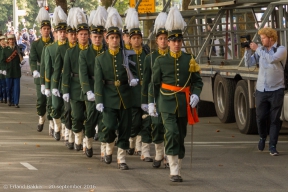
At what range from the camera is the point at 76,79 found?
15.2 metres

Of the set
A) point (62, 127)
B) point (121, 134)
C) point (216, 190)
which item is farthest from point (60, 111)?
point (216, 190)

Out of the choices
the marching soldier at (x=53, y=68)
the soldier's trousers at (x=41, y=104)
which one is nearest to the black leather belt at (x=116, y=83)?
the marching soldier at (x=53, y=68)

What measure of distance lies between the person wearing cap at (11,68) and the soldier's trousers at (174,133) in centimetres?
1379

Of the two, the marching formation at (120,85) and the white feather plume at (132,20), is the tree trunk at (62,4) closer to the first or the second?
the marching formation at (120,85)

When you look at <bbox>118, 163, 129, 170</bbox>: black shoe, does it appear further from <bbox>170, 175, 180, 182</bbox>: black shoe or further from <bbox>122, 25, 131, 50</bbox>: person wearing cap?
<bbox>122, 25, 131, 50</bbox>: person wearing cap

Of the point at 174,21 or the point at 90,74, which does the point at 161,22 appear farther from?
the point at 90,74

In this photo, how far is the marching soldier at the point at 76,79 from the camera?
15047 mm

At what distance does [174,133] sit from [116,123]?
158cm

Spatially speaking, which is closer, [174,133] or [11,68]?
[174,133]

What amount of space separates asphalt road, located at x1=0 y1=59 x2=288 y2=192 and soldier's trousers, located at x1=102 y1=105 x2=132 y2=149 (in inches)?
17.0

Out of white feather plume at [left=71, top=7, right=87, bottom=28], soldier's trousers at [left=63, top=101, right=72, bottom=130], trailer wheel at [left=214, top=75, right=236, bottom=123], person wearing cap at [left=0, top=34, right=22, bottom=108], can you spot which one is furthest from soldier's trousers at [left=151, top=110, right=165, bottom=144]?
person wearing cap at [left=0, top=34, right=22, bottom=108]

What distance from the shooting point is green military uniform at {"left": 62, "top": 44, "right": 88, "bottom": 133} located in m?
15.0

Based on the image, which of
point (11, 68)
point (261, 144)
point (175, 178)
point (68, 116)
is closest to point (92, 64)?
point (68, 116)

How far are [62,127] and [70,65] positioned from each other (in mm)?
2170
